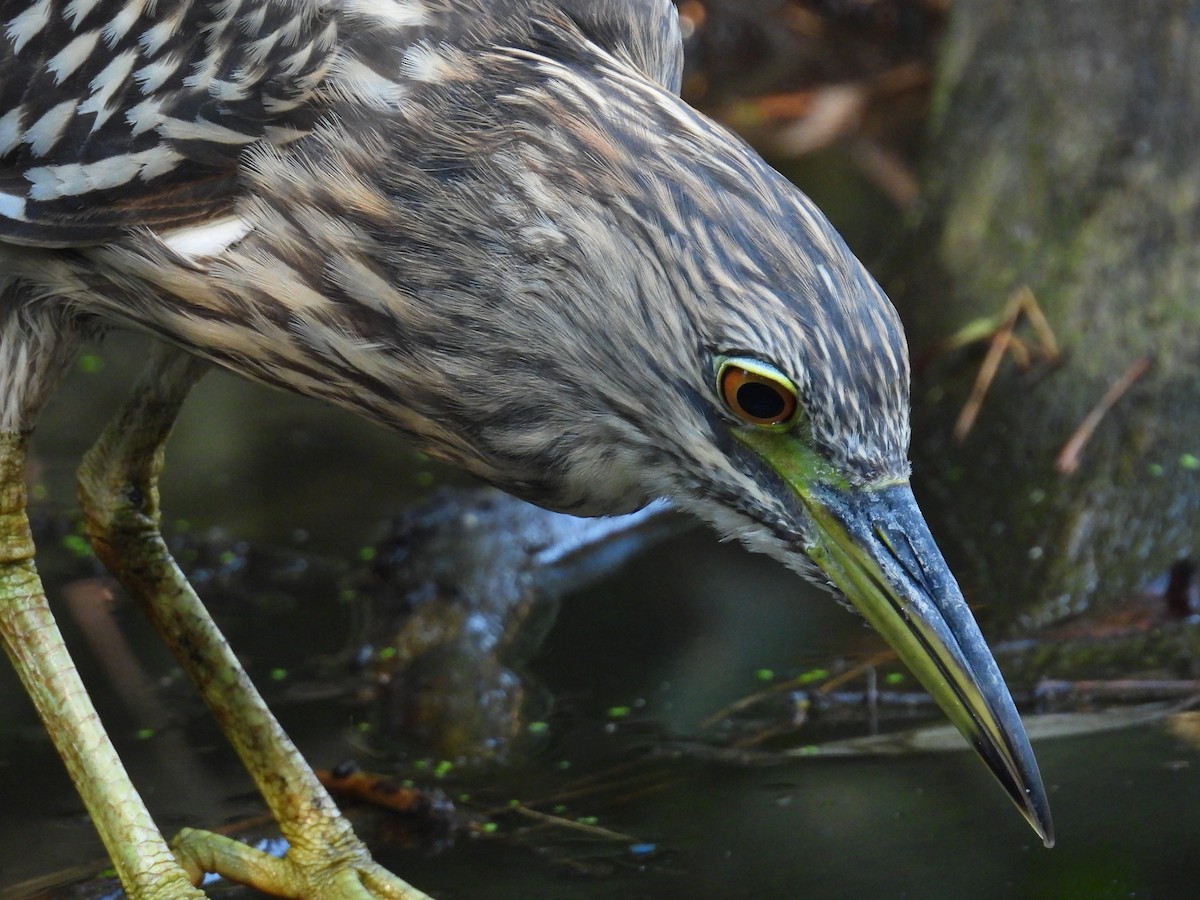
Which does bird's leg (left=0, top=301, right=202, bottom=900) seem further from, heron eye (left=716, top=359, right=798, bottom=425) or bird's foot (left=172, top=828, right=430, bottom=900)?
heron eye (left=716, top=359, right=798, bottom=425)

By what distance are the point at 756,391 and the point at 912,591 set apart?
1.45 feet

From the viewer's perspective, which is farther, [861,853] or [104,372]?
[104,372]

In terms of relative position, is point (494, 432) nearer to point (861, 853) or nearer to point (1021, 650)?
point (861, 853)

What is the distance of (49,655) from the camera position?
10.6 feet

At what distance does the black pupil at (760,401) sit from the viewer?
2.57 metres

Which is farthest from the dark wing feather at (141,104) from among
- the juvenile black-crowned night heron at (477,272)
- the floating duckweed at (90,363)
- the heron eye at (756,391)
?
the floating duckweed at (90,363)

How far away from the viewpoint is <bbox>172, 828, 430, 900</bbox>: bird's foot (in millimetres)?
3211

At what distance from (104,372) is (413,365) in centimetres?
320

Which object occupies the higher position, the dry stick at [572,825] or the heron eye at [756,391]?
the heron eye at [756,391]

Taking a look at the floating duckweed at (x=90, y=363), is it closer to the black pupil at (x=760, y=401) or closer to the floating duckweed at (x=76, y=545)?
the floating duckweed at (x=76, y=545)

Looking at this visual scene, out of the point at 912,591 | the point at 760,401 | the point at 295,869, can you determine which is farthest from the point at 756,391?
the point at 295,869

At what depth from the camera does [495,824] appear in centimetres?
342

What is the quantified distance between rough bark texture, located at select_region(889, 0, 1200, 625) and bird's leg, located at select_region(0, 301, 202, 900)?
2332mm

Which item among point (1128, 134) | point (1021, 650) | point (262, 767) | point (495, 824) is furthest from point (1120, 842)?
point (1128, 134)
